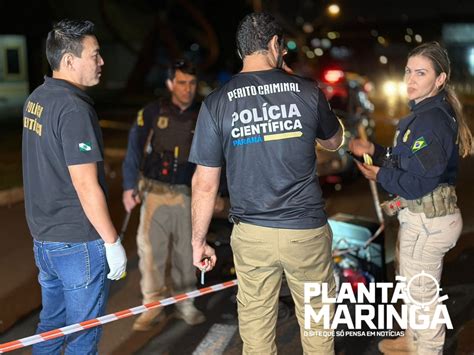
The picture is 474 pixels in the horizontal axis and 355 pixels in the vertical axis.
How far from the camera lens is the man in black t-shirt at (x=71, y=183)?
9.86 ft

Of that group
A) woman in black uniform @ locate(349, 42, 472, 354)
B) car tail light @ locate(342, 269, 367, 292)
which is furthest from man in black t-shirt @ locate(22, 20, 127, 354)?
car tail light @ locate(342, 269, 367, 292)

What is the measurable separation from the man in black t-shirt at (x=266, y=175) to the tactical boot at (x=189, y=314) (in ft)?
5.11

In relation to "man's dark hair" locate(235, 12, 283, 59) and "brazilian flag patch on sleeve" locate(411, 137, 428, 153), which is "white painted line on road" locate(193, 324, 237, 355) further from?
"man's dark hair" locate(235, 12, 283, 59)

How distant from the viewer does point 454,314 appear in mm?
4664

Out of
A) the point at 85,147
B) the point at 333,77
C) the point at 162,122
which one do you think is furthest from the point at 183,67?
the point at 333,77

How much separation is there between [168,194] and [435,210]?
80.4 inches

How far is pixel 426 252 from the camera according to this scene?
3613 millimetres

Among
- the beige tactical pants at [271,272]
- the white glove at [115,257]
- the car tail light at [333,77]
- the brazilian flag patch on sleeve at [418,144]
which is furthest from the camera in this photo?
the car tail light at [333,77]

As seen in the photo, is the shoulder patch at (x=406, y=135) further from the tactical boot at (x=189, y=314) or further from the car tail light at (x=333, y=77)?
the car tail light at (x=333, y=77)

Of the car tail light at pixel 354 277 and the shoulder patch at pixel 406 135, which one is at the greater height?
the shoulder patch at pixel 406 135

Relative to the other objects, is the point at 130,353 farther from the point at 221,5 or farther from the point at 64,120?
the point at 221,5

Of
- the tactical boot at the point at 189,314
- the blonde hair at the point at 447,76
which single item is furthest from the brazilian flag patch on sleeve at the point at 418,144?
the tactical boot at the point at 189,314

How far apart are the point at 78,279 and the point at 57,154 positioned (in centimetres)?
64

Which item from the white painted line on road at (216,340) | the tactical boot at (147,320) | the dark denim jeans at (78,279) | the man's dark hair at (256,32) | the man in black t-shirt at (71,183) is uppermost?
the man's dark hair at (256,32)
